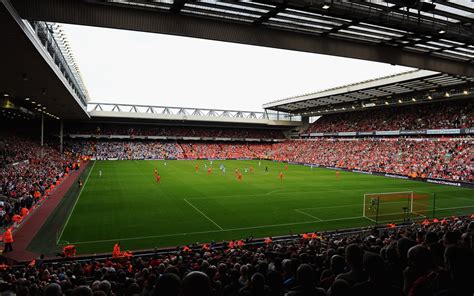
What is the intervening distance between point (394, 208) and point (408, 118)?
38.3m

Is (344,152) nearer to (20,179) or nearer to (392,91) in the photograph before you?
(392,91)

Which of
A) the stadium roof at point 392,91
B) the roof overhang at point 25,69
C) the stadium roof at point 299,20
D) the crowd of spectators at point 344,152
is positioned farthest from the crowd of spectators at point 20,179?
the stadium roof at point 392,91

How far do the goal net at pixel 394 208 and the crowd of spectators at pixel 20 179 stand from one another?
837 inches

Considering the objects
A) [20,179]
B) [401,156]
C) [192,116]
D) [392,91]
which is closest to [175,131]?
[192,116]

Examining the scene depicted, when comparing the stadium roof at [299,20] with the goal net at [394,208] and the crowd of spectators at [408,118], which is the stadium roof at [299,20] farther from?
the crowd of spectators at [408,118]

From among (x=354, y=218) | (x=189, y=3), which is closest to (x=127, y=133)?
(x=354, y=218)

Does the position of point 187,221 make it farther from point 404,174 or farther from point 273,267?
point 404,174

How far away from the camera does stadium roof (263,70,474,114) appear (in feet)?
121

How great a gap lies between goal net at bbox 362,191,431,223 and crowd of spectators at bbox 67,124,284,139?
2390 inches

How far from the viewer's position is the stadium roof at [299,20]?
31.3ft

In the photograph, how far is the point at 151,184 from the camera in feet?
108

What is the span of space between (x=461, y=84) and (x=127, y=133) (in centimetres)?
6441

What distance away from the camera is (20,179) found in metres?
25.0

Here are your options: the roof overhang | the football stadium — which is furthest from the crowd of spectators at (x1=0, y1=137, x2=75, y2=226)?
the roof overhang
